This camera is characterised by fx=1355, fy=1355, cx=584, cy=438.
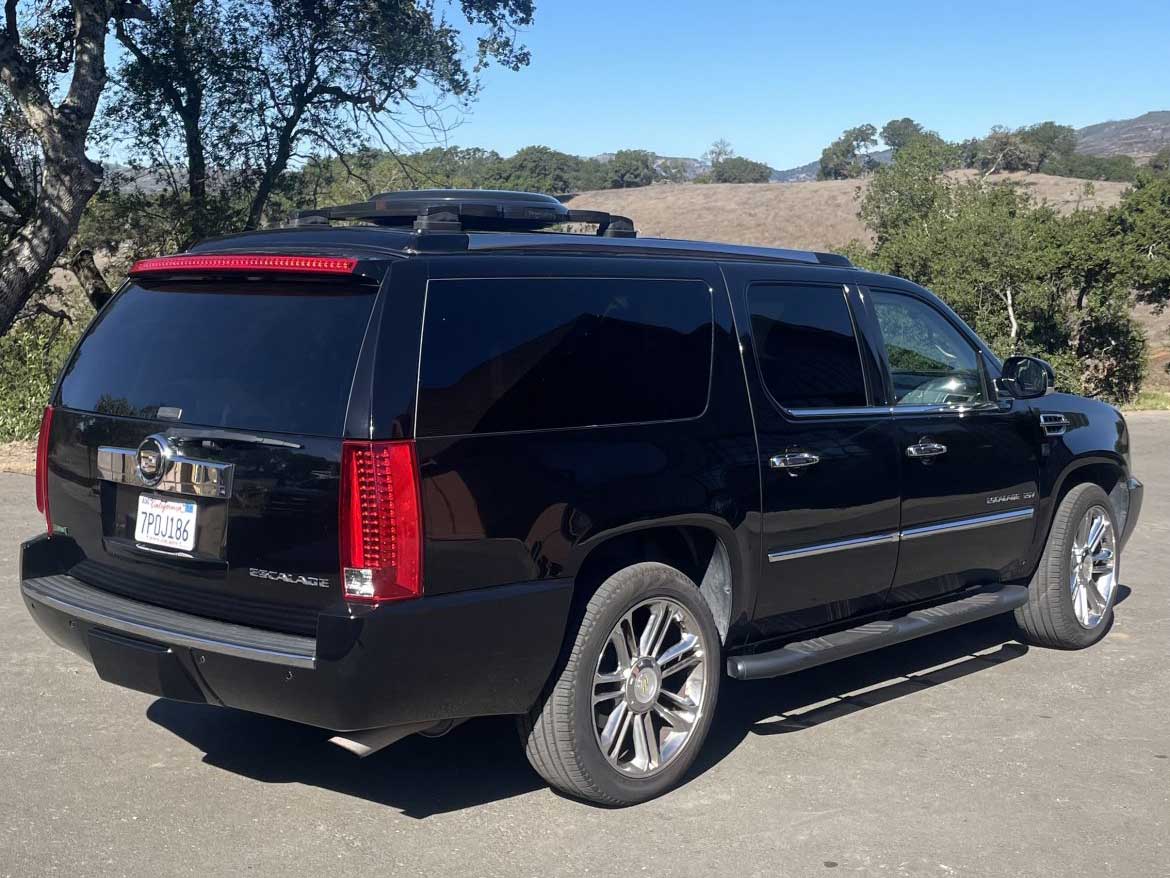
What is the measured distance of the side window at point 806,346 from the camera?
5.38 m

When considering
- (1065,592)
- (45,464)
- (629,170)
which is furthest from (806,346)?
(629,170)

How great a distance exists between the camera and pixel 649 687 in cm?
481

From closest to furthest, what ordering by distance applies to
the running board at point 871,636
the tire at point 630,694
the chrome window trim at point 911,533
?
the tire at point 630,694, the running board at point 871,636, the chrome window trim at point 911,533

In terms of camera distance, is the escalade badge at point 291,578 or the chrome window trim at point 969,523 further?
the chrome window trim at point 969,523

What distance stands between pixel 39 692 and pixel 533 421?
9.40 feet

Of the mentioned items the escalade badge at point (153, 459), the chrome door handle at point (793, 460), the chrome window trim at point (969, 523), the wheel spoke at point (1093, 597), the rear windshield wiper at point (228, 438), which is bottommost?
the wheel spoke at point (1093, 597)

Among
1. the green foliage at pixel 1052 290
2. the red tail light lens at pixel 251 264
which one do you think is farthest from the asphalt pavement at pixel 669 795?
the green foliage at pixel 1052 290

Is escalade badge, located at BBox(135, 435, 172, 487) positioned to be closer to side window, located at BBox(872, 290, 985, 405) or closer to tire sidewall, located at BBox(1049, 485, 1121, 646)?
side window, located at BBox(872, 290, 985, 405)

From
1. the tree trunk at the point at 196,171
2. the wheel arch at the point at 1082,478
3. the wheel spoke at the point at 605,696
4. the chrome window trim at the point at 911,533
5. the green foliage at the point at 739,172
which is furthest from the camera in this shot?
the green foliage at the point at 739,172

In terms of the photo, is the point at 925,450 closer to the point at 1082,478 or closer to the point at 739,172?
the point at 1082,478

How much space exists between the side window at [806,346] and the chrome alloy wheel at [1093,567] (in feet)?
6.40

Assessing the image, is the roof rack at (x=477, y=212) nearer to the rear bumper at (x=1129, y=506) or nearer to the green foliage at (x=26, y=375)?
the rear bumper at (x=1129, y=506)

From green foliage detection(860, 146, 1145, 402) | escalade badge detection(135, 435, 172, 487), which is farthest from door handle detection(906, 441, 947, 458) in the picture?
green foliage detection(860, 146, 1145, 402)

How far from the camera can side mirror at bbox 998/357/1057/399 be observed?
21.2ft
